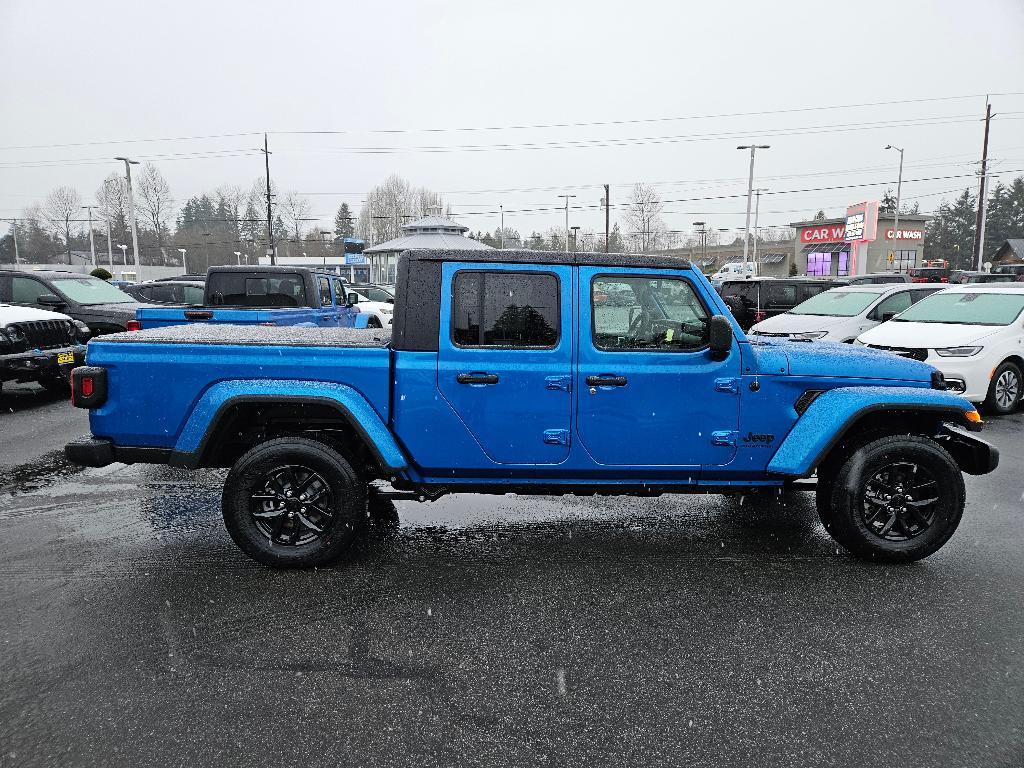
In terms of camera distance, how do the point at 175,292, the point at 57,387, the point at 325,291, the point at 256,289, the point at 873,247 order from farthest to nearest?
A: the point at 873,247 < the point at 175,292 < the point at 57,387 < the point at 325,291 < the point at 256,289

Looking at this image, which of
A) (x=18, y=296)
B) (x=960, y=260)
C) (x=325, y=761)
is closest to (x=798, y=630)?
(x=325, y=761)

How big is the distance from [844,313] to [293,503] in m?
11.4

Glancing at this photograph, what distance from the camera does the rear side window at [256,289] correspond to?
10.1m

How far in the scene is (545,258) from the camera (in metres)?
4.23

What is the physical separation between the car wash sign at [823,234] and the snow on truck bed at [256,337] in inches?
2448

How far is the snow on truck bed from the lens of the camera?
13.6 feet

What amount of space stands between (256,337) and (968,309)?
10.1 m

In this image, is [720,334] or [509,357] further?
[509,357]

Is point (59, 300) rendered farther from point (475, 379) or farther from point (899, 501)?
point (899, 501)

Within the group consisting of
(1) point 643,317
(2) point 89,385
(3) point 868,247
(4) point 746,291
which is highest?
(3) point 868,247

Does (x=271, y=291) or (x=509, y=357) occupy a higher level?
(x=271, y=291)

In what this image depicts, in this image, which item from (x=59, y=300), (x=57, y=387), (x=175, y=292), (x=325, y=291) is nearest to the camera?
(x=325, y=291)

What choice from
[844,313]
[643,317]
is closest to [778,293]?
[844,313]

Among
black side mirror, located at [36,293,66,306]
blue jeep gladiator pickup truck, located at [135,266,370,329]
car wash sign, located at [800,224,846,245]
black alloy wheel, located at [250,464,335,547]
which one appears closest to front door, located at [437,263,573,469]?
black alloy wheel, located at [250,464,335,547]
